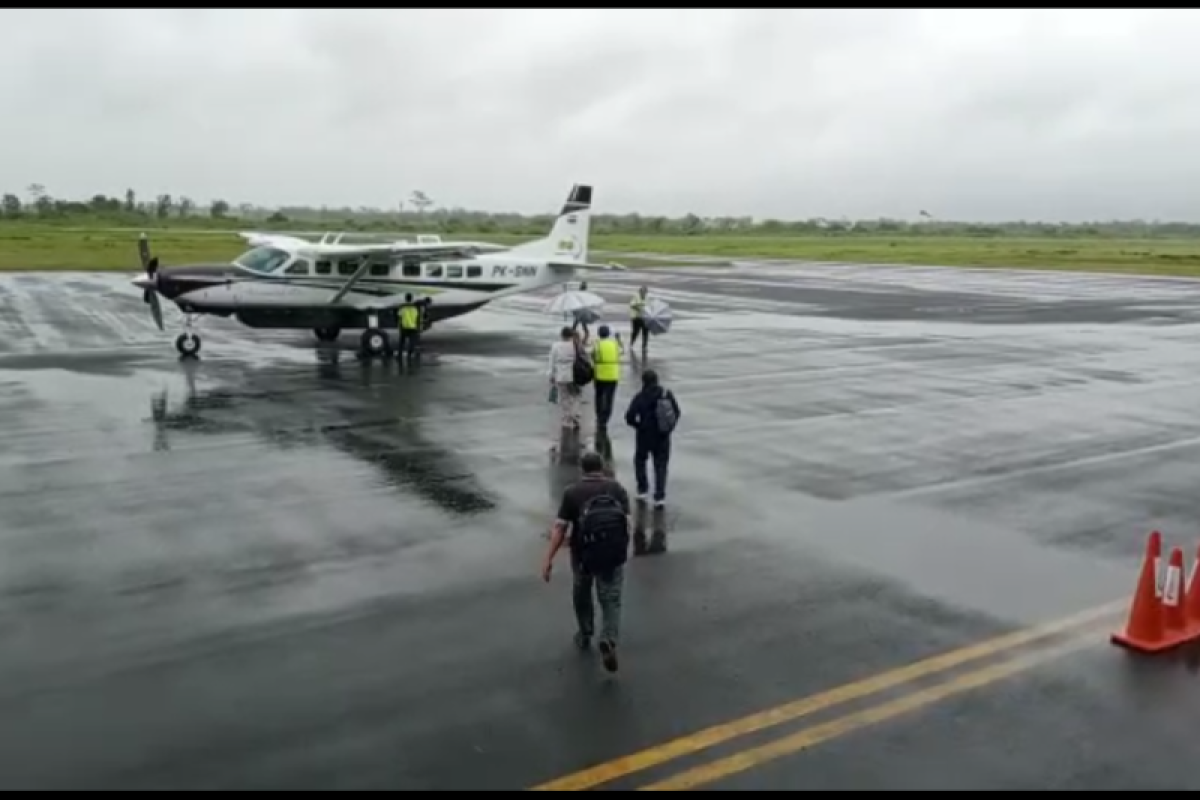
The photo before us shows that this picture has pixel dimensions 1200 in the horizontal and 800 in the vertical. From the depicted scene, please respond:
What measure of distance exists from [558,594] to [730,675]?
6.40ft

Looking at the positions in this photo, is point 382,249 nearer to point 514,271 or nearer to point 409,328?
point 409,328

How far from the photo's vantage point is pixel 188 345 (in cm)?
2284

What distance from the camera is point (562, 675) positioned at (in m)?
7.27

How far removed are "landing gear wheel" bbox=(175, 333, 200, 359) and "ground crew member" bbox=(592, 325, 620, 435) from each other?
11083 millimetres

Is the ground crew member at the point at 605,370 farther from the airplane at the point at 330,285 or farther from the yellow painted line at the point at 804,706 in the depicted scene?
the airplane at the point at 330,285

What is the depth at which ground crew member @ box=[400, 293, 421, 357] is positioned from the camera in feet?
74.7

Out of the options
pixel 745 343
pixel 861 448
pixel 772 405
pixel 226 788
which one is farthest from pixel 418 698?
pixel 745 343

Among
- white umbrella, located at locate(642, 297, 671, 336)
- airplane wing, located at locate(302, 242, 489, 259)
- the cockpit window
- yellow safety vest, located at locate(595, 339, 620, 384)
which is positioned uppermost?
airplane wing, located at locate(302, 242, 489, 259)

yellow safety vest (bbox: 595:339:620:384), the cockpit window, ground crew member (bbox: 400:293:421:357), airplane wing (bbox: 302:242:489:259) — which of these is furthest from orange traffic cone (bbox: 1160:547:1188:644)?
the cockpit window

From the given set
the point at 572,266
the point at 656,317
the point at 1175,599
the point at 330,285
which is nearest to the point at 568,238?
the point at 572,266

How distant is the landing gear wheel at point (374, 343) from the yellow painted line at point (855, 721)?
1750 centimetres

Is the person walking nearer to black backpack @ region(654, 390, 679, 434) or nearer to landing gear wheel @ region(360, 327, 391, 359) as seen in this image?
landing gear wheel @ region(360, 327, 391, 359)

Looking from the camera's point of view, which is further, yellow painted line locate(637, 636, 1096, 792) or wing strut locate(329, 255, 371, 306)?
wing strut locate(329, 255, 371, 306)

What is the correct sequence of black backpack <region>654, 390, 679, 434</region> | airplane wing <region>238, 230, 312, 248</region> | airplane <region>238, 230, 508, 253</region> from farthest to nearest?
airplane <region>238, 230, 508, 253</region> → airplane wing <region>238, 230, 312, 248</region> → black backpack <region>654, 390, 679, 434</region>
